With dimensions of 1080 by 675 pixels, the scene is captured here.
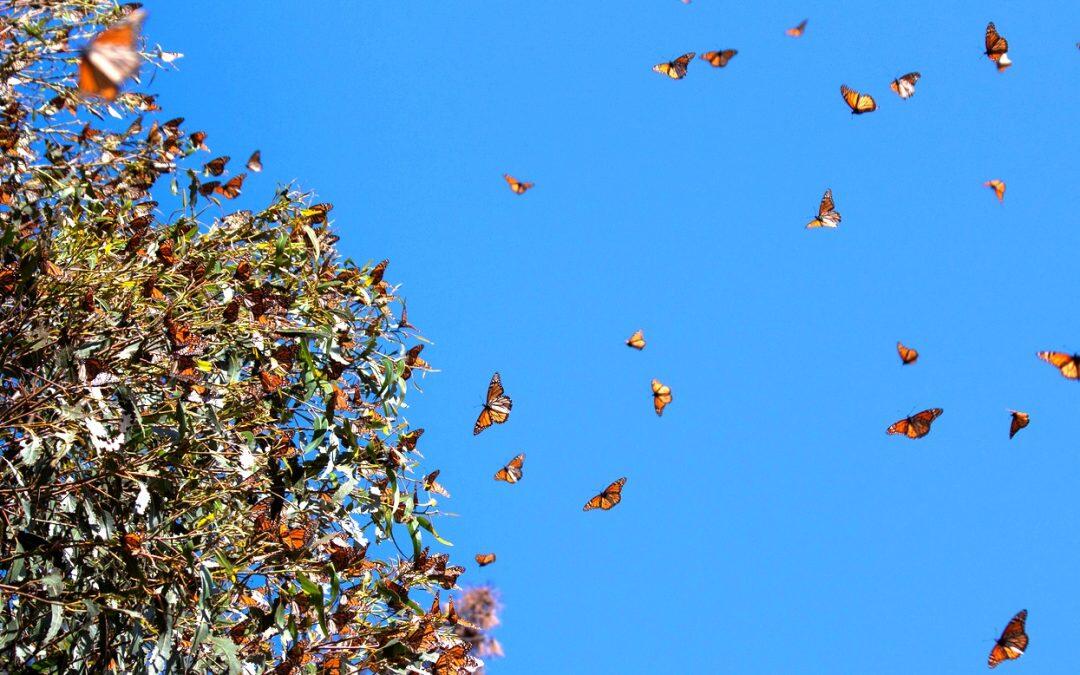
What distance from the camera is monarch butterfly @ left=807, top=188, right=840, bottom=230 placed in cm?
588

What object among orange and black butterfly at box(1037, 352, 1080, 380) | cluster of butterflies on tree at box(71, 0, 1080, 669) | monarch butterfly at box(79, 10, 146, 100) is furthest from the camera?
orange and black butterfly at box(1037, 352, 1080, 380)

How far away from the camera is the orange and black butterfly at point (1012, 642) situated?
17.0 feet

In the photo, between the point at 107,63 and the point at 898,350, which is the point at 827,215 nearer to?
the point at 898,350

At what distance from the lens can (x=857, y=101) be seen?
544cm

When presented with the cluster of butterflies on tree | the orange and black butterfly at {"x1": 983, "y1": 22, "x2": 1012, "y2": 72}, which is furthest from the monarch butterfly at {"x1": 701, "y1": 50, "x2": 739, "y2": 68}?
the orange and black butterfly at {"x1": 983, "y1": 22, "x2": 1012, "y2": 72}

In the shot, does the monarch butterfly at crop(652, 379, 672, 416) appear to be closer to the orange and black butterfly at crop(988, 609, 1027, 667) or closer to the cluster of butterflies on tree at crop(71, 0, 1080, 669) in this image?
the cluster of butterflies on tree at crop(71, 0, 1080, 669)

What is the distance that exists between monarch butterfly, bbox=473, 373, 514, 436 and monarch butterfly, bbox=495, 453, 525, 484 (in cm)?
21

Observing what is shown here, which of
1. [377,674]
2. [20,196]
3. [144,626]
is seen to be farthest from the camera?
[20,196]

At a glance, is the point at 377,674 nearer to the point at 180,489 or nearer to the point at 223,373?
the point at 180,489

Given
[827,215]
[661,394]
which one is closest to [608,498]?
[661,394]

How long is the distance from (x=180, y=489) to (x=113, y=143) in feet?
6.65

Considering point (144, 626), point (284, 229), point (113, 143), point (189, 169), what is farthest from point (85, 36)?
point (144, 626)

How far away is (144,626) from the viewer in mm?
2445

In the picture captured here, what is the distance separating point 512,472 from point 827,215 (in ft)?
9.54
